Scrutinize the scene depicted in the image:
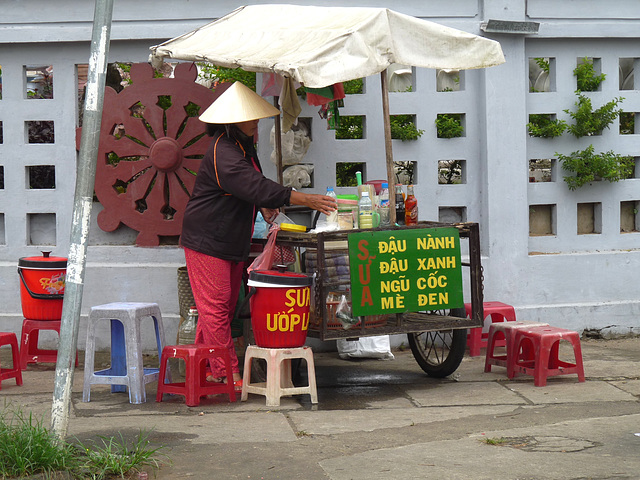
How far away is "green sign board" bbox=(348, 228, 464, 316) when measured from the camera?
5645 mm

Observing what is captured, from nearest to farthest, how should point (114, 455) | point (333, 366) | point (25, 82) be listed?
point (114, 455) → point (333, 366) → point (25, 82)

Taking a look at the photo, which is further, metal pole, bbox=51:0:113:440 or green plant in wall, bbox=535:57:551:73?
green plant in wall, bbox=535:57:551:73

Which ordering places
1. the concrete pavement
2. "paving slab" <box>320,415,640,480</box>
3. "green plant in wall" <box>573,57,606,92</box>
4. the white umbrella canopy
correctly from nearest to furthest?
"paving slab" <box>320,415,640,480</box> → the concrete pavement → the white umbrella canopy → "green plant in wall" <box>573,57,606,92</box>

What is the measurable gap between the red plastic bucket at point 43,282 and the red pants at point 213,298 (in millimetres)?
1224

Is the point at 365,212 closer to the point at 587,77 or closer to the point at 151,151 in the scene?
the point at 151,151

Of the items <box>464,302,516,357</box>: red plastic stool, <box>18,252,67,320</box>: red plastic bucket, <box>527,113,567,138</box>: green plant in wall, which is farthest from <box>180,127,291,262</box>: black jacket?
<box>527,113,567,138</box>: green plant in wall

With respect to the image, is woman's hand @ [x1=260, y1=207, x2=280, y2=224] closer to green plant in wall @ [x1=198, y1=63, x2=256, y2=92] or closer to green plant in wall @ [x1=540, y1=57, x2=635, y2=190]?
green plant in wall @ [x1=198, y1=63, x2=256, y2=92]

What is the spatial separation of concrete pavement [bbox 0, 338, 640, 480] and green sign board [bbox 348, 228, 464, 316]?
64 cm

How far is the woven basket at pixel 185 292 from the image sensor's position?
6.51 m

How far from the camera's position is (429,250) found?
19.3 feet

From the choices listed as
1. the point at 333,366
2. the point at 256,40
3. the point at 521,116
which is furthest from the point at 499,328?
the point at 256,40

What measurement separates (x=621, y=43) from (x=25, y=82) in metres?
5.23

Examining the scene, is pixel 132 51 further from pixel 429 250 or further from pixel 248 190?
pixel 429 250

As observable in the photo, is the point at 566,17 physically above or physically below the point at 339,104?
above
